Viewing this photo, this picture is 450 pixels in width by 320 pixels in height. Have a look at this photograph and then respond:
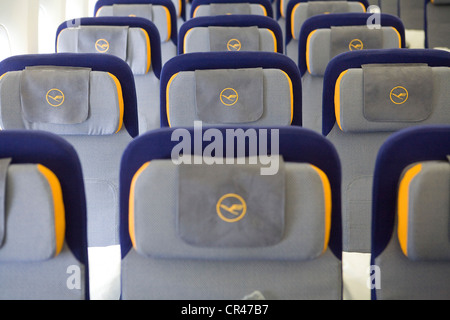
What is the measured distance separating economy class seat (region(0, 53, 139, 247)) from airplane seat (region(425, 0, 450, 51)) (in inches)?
165

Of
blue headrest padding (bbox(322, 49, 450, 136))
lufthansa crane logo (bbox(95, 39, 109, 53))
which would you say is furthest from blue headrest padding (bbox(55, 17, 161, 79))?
blue headrest padding (bbox(322, 49, 450, 136))

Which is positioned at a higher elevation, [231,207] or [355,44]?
[355,44]

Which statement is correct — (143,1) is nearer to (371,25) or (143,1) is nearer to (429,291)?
(371,25)

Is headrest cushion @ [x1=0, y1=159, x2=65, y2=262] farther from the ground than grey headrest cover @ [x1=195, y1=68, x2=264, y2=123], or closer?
closer

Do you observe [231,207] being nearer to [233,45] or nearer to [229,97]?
[229,97]

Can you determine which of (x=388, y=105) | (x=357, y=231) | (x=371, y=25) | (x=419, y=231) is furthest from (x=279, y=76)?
(x=371, y=25)

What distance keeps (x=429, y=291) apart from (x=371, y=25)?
2018mm

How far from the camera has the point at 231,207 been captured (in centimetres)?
114

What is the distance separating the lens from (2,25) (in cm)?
341

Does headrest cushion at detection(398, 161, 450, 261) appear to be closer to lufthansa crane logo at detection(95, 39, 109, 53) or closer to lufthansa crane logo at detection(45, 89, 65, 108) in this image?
lufthansa crane logo at detection(45, 89, 65, 108)

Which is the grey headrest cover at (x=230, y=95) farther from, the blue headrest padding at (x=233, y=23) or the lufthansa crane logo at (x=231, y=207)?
the blue headrest padding at (x=233, y=23)

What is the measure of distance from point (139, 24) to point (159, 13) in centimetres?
90

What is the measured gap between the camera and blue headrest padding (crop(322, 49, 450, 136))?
1.97 m

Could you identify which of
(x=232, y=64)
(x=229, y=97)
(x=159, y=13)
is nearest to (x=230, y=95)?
(x=229, y=97)
